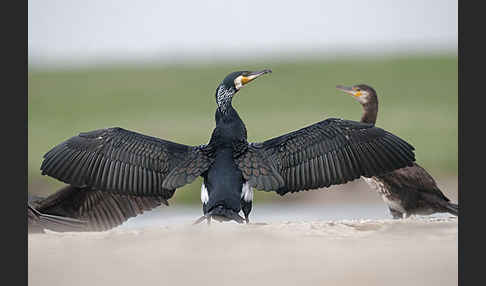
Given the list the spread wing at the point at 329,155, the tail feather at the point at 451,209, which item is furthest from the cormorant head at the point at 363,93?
the spread wing at the point at 329,155

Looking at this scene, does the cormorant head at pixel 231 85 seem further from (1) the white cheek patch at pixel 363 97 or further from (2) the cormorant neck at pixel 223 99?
(1) the white cheek patch at pixel 363 97

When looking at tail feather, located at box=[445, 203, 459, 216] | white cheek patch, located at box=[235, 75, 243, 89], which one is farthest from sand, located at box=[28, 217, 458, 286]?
tail feather, located at box=[445, 203, 459, 216]

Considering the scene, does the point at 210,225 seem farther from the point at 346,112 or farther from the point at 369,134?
the point at 346,112

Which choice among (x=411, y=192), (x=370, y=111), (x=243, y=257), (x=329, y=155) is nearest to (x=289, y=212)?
(x=370, y=111)

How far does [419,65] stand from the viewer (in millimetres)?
24750

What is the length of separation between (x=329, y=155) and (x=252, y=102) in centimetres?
1436

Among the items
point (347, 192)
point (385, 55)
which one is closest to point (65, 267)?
point (347, 192)

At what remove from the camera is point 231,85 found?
9.41 m

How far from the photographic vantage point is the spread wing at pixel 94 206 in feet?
33.6

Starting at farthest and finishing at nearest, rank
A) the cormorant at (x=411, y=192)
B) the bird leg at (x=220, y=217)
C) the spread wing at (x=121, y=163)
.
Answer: the cormorant at (x=411, y=192), the spread wing at (x=121, y=163), the bird leg at (x=220, y=217)

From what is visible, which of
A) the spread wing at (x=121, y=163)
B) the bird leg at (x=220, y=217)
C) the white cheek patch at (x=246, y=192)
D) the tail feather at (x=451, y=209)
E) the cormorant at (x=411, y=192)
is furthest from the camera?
the cormorant at (x=411, y=192)

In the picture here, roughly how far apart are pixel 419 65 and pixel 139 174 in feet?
53.4

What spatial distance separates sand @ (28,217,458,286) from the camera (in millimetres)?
7570

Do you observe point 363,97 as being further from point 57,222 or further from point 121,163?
point 57,222
